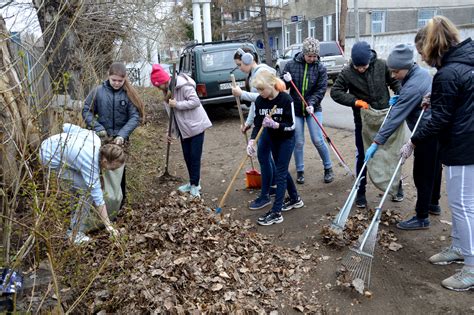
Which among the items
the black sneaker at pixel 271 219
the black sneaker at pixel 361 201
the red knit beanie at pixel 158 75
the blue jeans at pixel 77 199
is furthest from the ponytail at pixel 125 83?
the black sneaker at pixel 361 201

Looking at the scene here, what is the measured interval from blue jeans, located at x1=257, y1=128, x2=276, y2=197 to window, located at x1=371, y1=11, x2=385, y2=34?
25912mm

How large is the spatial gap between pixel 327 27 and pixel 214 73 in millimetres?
21231

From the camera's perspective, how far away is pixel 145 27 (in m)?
10.0

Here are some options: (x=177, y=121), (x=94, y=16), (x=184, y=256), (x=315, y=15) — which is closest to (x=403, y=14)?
(x=315, y=15)

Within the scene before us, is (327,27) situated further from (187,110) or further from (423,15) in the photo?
(187,110)

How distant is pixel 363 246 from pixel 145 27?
8011mm

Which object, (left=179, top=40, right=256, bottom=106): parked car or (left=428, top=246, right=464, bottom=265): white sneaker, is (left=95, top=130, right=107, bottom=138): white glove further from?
(left=179, top=40, right=256, bottom=106): parked car

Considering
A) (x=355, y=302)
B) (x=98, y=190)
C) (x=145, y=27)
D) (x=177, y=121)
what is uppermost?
(x=145, y=27)

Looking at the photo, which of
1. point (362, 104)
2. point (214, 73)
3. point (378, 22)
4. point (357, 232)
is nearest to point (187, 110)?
point (362, 104)

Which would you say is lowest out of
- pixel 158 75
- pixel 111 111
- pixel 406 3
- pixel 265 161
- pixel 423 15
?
pixel 265 161

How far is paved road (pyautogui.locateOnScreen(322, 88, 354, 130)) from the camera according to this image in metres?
9.98

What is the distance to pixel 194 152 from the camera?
218 inches

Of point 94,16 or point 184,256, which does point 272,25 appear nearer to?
point 94,16

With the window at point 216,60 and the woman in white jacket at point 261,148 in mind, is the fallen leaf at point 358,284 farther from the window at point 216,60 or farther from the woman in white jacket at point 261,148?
the window at point 216,60
